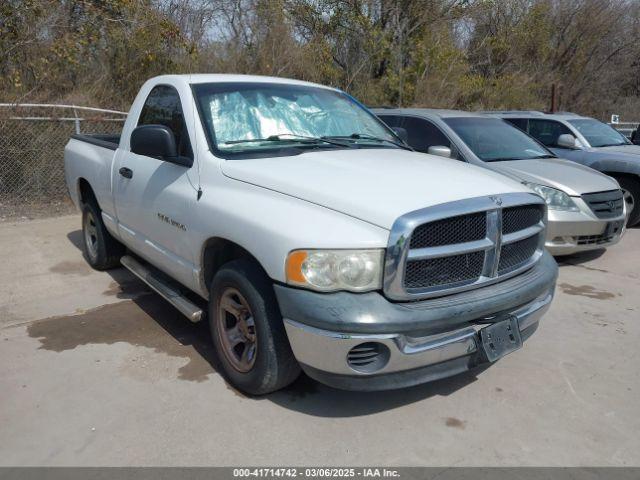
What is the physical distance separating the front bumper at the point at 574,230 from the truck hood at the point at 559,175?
0.20 meters

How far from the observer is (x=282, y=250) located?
2.86m

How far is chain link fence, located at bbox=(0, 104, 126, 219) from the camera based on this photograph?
889 cm

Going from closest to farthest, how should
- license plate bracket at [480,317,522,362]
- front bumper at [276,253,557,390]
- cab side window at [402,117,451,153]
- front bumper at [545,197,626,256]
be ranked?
front bumper at [276,253,557,390] < license plate bracket at [480,317,522,362] < front bumper at [545,197,626,256] < cab side window at [402,117,451,153]

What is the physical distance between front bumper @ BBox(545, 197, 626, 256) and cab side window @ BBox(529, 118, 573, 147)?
3.20 metres

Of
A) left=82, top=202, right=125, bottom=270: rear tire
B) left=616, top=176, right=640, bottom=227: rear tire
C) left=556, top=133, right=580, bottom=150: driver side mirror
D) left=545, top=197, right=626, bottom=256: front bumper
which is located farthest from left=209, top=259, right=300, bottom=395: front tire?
left=616, top=176, right=640, bottom=227: rear tire

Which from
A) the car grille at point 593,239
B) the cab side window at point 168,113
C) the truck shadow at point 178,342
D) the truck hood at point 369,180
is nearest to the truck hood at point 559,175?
the car grille at point 593,239

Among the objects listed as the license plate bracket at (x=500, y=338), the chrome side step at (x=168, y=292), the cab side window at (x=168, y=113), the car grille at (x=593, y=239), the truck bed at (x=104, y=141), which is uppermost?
the cab side window at (x=168, y=113)

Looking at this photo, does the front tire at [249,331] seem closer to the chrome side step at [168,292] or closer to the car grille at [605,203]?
the chrome side step at [168,292]

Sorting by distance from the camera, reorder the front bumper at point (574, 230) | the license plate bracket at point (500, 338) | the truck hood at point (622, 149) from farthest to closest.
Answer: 1. the truck hood at point (622, 149)
2. the front bumper at point (574, 230)
3. the license plate bracket at point (500, 338)

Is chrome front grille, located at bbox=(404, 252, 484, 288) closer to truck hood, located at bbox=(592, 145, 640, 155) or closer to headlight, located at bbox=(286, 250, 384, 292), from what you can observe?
headlight, located at bbox=(286, 250, 384, 292)

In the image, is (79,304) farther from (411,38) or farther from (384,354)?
(411,38)

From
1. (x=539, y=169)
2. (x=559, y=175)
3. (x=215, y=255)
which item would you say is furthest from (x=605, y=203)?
(x=215, y=255)

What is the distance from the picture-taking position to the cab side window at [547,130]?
29.9 feet

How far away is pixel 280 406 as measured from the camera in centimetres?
334
